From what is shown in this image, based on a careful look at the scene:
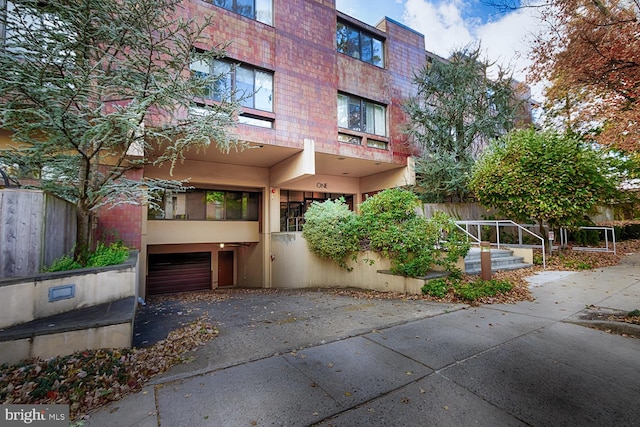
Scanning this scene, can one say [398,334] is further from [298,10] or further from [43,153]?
[298,10]

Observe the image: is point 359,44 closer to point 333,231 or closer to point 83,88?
point 333,231

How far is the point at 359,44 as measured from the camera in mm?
12602

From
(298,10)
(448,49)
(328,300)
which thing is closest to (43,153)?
(328,300)

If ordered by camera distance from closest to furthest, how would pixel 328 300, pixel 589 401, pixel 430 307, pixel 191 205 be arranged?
pixel 589 401 → pixel 430 307 → pixel 328 300 → pixel 191 205

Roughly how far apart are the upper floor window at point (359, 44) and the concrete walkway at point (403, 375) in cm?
1173

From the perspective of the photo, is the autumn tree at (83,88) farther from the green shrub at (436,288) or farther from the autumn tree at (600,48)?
the autumn tree at (600,48)

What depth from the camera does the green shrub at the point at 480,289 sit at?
18.5 ft

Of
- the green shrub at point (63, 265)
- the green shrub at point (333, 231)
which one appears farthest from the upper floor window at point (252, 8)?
the green shrub at point (63, 265)

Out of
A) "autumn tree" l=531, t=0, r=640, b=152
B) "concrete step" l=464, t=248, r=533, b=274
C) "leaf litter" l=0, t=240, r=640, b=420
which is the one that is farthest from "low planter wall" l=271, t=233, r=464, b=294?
"autumn tree" l=531, t=0, r=640, b=152

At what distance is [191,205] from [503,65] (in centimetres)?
1550

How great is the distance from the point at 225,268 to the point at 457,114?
47.4 feet

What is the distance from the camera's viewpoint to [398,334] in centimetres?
406

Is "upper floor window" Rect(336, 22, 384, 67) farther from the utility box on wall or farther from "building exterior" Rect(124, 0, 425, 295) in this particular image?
the utility box on wall

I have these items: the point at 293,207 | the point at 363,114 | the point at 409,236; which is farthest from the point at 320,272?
the point at 363,114
